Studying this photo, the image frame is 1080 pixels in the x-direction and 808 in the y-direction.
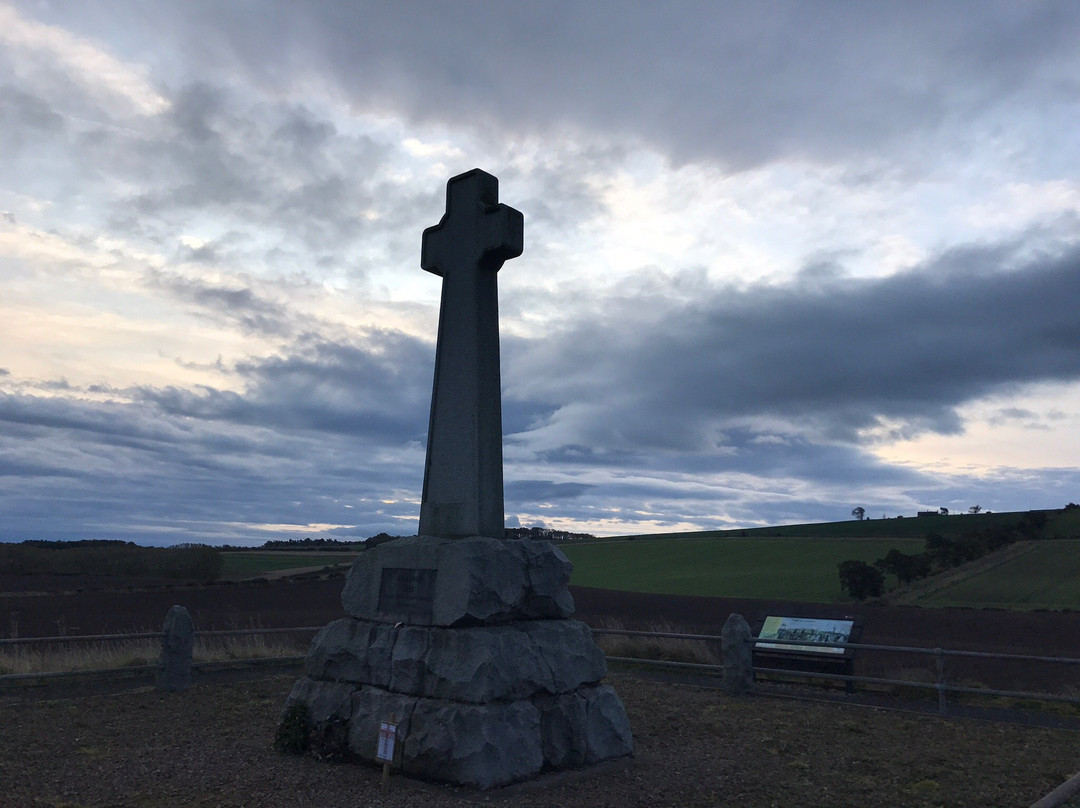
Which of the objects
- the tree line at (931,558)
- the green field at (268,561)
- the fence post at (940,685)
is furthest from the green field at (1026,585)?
the green field at (268,561)

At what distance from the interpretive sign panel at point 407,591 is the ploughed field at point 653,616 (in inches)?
333

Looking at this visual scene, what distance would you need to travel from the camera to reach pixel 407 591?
7.44 m

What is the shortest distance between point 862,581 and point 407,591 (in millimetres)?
29952

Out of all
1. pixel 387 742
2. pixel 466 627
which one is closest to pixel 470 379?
pixel 466 627

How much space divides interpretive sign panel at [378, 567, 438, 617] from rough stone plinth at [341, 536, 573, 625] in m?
Result: 0.03

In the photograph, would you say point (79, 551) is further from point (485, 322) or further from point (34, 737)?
point (485, 322)

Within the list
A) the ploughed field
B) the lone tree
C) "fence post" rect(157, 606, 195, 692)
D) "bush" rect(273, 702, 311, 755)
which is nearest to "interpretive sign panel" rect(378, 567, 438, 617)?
"bush" rect(273, 702, 311, 755)

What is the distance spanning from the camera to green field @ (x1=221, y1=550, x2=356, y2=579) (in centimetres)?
4450

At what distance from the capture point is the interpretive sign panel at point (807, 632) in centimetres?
1254

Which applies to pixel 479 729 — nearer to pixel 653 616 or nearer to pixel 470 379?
pixel 470 379

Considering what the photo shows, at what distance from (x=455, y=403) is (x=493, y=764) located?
11.0 ft

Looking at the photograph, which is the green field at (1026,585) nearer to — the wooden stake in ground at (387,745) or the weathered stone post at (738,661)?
the weathered stone post at (738,661)

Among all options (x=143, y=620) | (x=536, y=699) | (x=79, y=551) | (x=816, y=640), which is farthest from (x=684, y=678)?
(x=79, y=551)

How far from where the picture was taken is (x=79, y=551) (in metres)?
42.3
